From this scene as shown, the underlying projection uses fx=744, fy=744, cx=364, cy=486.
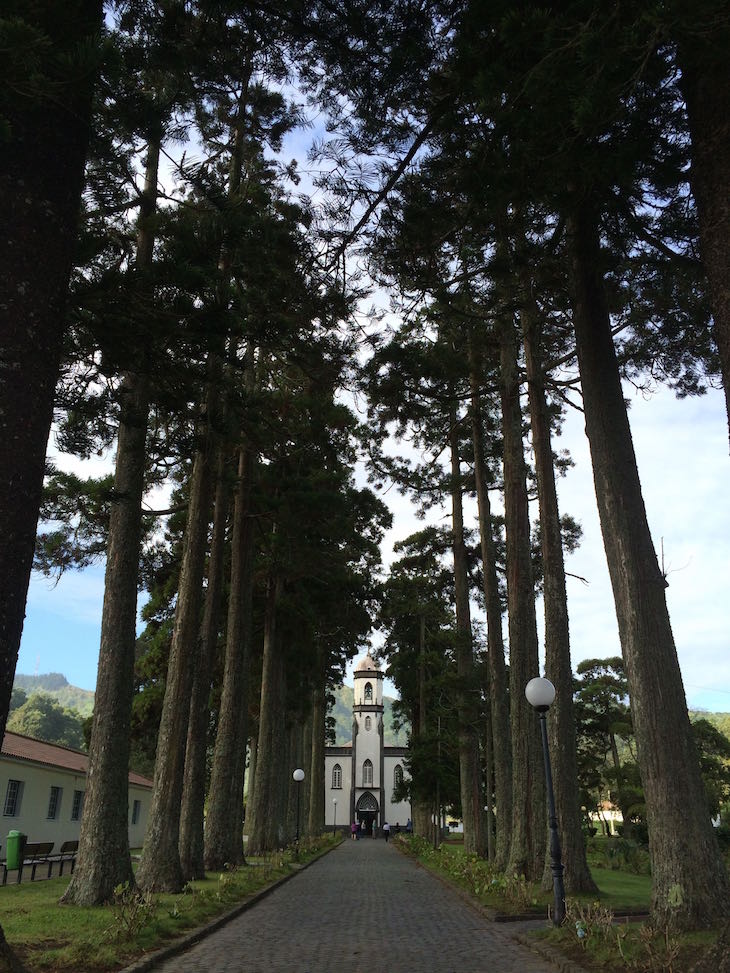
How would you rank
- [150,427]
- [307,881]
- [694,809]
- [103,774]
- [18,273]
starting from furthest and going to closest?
[307,881] < [150,427] < [103,774] < [694,809] < [18,273]

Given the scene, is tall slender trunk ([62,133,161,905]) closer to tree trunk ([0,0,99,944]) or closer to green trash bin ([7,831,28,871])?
tree trunk ([0,0,99,944])

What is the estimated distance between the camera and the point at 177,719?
42.5 feet

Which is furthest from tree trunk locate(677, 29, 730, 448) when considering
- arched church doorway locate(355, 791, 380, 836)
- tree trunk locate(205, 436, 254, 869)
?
arched church doorway locate(355, 791, 380, 836)

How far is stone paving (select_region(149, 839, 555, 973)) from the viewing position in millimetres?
7188

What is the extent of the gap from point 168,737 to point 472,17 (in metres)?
11.4

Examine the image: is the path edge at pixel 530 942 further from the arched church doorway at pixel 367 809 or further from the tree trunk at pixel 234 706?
the arched church doorway at pixel 367 809

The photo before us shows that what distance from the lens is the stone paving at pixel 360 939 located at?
23.6ft

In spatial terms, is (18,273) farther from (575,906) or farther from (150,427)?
(150,427)

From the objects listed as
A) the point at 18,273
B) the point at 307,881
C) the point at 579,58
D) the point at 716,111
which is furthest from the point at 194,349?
the point at 307,881

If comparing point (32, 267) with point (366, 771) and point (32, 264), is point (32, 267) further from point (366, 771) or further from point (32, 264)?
point (366, 771)

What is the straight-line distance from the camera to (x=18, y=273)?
475cm

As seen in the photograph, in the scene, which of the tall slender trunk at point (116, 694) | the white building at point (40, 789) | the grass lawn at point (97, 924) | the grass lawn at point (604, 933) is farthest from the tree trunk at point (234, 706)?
the grass lawn at point (604, 933)

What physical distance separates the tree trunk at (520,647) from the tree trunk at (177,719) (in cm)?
582

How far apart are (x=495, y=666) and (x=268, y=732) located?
7.92 metres
